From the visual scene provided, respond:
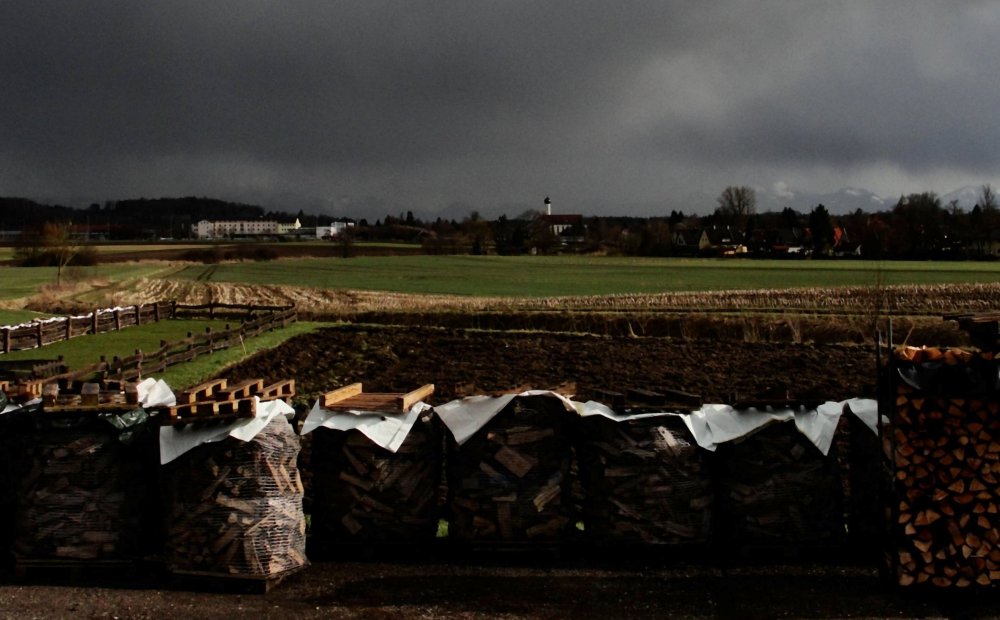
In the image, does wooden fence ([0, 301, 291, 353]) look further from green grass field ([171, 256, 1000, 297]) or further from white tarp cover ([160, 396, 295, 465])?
white tarp cover ([160, 396, 295, 465])

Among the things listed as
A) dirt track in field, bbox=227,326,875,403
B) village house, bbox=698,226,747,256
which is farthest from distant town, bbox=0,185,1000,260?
dirt track in field, bbox=227,326,875,403

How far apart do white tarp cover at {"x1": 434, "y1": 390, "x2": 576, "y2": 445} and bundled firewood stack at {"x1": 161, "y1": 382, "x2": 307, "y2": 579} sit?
1.71 m

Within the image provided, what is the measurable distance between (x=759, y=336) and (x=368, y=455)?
91.2 ft

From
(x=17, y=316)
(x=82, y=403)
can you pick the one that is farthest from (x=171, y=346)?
(x=17, y=316)

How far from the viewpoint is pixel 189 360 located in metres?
26.6

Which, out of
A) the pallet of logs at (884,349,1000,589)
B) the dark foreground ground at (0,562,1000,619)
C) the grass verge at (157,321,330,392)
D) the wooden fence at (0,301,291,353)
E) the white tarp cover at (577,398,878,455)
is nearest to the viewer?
the dark foreground ground at (0,562,1000,619)

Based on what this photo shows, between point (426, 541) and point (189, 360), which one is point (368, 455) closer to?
point (426, 541)

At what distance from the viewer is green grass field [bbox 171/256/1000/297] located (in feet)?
194

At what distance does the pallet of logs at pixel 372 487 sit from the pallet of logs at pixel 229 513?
704 millimetres

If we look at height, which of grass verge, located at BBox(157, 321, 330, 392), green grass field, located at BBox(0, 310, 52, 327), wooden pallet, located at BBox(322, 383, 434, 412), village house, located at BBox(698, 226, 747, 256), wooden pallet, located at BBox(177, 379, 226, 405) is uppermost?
village house, located at BBox(698, 226, 747, 256)

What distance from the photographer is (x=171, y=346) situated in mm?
25922

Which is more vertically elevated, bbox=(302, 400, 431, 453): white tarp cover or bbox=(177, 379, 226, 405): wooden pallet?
bbox=(177, 379, 226, 405): wooden pallet

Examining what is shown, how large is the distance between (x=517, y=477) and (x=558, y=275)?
214 ft

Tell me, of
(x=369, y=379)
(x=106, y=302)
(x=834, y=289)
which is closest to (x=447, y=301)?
(x=106, y=302)
